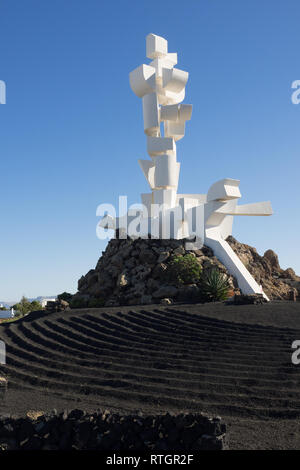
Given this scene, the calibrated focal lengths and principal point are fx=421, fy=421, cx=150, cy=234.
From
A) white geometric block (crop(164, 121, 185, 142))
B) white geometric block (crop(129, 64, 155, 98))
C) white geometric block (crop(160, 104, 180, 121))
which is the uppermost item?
white geometric block (crop(129, 64, 155, 98))

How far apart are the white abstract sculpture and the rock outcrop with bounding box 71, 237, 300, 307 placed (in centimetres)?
82

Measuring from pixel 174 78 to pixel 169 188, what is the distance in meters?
6.26

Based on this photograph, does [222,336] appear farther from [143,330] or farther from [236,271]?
[236,271]

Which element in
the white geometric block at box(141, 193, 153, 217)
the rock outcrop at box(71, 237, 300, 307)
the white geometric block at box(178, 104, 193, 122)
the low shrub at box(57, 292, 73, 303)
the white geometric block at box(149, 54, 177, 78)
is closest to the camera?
the rock outcrop at box(71, 237, 300, 307)

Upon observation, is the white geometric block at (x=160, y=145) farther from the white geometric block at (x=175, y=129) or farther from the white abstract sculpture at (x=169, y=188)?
the white geometric block at (x=175, y=129)

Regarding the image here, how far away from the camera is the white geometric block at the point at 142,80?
23.9 meters

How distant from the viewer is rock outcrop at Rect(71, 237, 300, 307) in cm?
1959

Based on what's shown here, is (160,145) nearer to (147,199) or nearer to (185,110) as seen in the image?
(185,110)

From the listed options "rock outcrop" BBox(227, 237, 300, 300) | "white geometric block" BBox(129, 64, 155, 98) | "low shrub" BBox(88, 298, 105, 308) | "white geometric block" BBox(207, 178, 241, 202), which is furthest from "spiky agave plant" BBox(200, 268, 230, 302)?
"white geometric block" BBox(129, 64, 155, 98)

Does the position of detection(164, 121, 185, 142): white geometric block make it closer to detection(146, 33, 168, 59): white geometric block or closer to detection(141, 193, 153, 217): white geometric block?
detection(141, 193, 153, 217): white geometric block

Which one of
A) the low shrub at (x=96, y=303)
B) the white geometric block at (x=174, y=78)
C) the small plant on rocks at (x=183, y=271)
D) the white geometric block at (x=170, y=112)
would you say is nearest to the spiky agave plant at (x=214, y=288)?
the small plant on rocks at (x=183, y=271)

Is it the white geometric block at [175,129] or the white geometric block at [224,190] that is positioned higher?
the white geometric block at [175,129]
